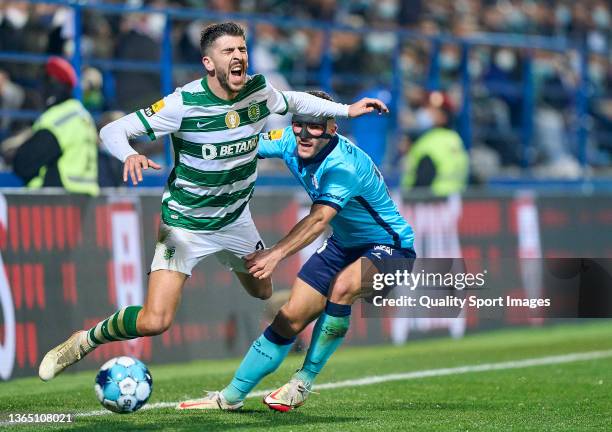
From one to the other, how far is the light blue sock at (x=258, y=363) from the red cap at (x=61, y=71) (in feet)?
15.2

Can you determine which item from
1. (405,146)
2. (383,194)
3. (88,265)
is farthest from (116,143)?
(405,146)

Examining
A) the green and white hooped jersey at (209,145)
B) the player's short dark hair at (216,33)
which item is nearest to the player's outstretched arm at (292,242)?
the green and white hooped jersey at (209,145)

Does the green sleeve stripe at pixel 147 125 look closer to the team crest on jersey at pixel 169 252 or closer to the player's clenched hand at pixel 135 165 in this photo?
the player's clenched hand at pixel 135 165

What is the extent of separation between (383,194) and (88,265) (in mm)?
3678

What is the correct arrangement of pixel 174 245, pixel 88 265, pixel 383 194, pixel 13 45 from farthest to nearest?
pixel 13 45 < pixel 88 265 < pixel 383 194 < pixel 174 245

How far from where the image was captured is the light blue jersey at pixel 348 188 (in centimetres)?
862

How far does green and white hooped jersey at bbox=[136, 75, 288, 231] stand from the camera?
26.9ft

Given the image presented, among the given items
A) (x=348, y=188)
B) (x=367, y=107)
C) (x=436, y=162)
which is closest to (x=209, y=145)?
(x=348, y=188)

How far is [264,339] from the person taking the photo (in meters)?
8.77

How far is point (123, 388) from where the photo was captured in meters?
7.92

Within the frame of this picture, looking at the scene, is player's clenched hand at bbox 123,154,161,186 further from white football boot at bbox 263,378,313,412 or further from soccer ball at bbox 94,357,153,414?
white football boot at bbox 263,378,313,412

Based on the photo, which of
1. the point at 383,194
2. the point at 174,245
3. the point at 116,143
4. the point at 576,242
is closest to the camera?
the point at 116,143

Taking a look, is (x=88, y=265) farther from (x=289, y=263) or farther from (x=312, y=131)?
(x=312, y=131)

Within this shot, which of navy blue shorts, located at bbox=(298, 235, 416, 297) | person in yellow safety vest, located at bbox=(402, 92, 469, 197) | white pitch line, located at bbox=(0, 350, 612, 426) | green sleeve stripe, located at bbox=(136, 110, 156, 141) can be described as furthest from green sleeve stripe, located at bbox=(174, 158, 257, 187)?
person in yellow safety vest, located at bbox=(402, 92, 469, 197)
